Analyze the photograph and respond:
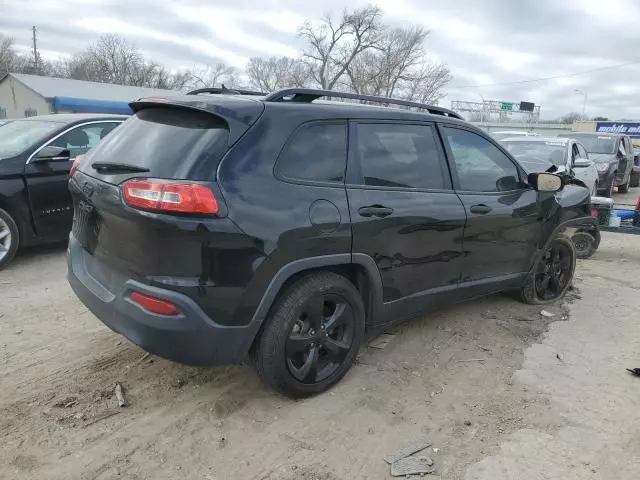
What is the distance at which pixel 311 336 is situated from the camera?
3.06 metres

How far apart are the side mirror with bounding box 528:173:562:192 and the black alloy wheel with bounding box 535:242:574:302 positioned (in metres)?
0.73

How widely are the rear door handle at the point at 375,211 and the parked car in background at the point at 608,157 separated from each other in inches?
454

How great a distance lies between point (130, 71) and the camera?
61.9m

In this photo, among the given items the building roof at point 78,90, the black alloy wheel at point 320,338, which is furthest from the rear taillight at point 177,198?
the building roof at point 78,90

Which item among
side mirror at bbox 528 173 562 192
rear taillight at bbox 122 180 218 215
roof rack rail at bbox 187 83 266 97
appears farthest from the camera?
side mirror at bbox 528 173 562 192

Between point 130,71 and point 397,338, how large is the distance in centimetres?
6586

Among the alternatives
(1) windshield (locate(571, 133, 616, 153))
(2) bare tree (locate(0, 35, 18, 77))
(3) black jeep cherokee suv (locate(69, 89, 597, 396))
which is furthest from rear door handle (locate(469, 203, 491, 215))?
(2) bare tree (locate(0, 35, 18, 77))

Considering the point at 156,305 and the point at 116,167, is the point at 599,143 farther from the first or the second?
Answer: the point at 156,305

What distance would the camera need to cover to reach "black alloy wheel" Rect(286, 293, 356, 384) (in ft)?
9.87

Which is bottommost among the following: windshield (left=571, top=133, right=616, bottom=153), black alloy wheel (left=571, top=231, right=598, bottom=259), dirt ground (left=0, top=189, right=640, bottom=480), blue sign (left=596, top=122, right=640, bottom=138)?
dirt ground (left=0, top=189, right=640, bottom=480)

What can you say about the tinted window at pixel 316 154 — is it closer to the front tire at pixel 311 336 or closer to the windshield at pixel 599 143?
the front tire at pixel 311 336

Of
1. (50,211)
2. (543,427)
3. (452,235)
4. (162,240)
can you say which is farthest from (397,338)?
(50,211)

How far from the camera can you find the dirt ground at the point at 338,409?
2.61 m

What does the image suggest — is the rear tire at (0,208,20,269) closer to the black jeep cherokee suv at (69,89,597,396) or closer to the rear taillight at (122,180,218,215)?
the black jeep cherokee suv at (69,89,597,396)
